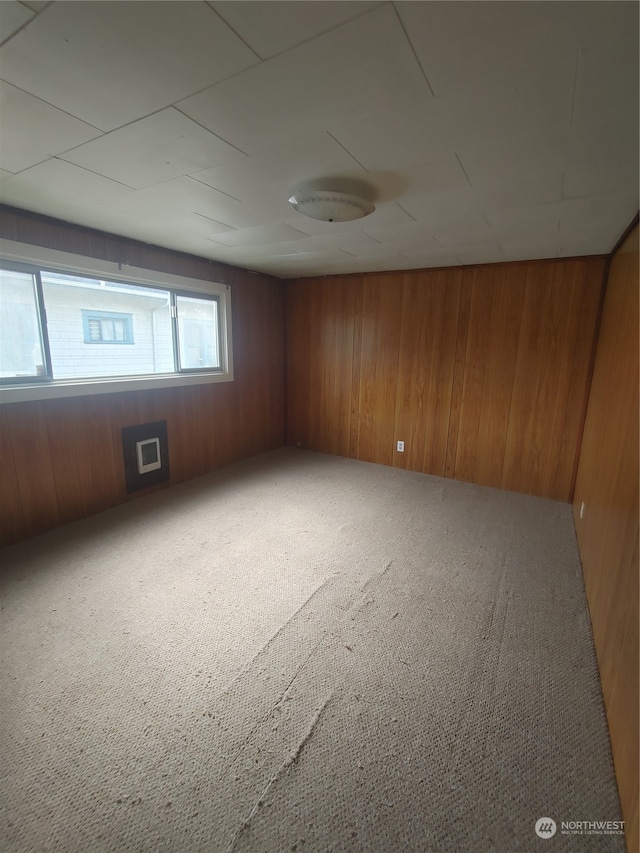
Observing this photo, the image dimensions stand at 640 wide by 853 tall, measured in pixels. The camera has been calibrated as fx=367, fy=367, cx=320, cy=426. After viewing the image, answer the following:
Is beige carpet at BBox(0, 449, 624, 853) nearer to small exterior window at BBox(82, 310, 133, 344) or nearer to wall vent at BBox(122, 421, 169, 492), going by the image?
wall vent at BBox(122, 421, 169, 492)

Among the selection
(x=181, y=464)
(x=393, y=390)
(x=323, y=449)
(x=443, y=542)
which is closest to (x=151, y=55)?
(x=443, y=542)

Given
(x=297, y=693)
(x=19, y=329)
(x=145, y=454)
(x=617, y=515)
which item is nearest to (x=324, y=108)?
(x=617, y=515)

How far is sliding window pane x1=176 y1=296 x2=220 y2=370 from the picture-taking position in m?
3.62

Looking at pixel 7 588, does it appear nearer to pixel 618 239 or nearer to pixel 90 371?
pixel 90 371

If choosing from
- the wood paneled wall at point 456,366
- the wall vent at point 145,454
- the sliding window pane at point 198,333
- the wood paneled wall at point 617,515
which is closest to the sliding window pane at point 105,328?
the sliding window pane at point 198,333

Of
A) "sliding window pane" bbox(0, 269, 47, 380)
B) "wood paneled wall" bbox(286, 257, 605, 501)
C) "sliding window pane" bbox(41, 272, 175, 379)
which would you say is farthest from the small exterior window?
"wood paneled wall" bbox(286, 257, 605, 501)

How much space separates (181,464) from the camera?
371 centimetres

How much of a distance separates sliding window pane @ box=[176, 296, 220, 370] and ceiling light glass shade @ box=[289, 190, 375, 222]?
201cm

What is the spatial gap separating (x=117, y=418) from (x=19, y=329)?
0.92 metres

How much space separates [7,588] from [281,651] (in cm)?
166

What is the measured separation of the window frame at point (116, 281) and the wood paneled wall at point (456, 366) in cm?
105

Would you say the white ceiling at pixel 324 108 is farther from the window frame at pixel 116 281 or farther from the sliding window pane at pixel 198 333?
the sliding window pane at pixel 198 333

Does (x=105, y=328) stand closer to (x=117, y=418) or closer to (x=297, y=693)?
(x=117, y=418)

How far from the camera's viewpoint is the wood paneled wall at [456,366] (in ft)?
10.7
